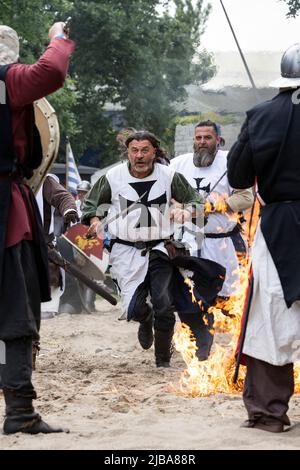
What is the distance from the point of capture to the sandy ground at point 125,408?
15.5ft

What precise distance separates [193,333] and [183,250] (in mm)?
715

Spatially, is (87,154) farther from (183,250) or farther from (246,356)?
(246,356)

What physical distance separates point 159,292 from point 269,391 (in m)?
2.53

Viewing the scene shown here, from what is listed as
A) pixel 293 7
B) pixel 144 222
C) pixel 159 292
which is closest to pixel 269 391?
pixel 159 292

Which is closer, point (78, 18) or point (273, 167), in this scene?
point (273, 167)

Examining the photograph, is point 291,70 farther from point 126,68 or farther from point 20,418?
point 126,68

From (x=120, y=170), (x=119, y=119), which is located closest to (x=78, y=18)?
(x=119, y=119)

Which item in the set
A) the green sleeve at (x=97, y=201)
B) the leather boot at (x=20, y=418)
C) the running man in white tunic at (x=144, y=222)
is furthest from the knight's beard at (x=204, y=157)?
the leather boot at (x=20, y=418)

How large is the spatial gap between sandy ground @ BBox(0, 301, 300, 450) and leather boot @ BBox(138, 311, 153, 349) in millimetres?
153

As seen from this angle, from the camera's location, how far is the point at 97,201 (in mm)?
7609

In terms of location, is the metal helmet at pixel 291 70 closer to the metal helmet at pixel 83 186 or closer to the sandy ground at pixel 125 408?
the sandy ground at pixel 125 408

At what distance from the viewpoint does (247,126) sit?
5.25 metres

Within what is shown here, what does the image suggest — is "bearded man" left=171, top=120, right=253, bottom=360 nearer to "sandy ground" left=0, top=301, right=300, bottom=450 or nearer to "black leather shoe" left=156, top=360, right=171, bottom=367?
"sandy ground" left=0, top=301, right=300, bottom=450

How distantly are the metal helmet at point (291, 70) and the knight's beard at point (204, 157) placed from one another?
133 inches
